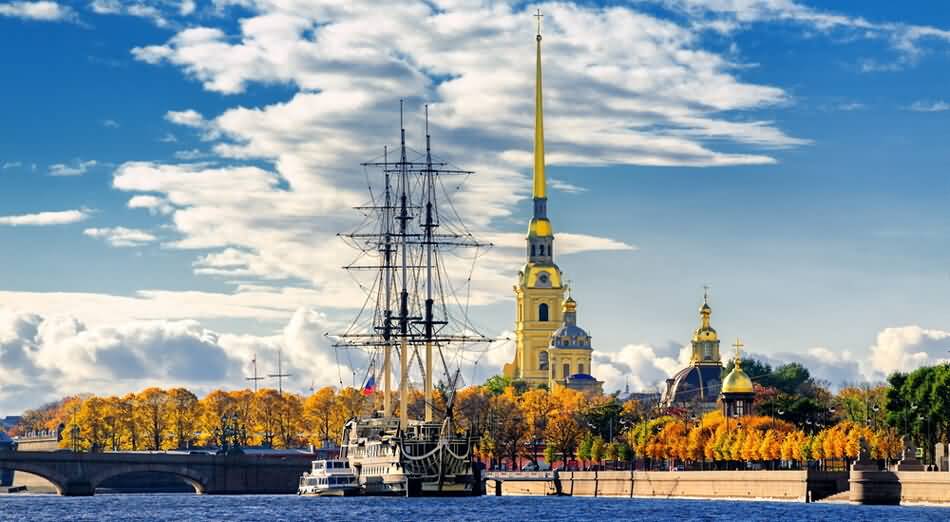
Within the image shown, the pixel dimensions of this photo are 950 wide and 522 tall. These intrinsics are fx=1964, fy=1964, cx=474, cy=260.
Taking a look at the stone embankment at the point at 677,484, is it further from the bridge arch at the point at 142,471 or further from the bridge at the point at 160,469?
the bridge arch at the point at 142,471

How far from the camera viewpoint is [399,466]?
152625mm

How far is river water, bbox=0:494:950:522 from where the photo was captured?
110m

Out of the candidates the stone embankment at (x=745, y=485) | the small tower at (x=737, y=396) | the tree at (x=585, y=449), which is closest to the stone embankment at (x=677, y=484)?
the stone embankment at (x=745, y=485)

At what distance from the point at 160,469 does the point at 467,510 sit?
7132cm

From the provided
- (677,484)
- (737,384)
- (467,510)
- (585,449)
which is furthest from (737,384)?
(467,510)

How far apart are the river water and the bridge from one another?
26.8 m

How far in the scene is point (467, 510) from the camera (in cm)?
12581

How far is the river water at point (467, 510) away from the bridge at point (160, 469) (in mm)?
26779

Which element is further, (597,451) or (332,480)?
(597,451)

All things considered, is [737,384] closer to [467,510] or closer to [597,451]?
[597,451]

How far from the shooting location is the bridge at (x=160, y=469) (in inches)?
7387

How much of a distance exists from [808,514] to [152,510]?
51.9 metres

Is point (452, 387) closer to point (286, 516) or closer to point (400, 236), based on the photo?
point (400, 236)

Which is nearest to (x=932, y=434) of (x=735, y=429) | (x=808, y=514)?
(x=735, y=429)
